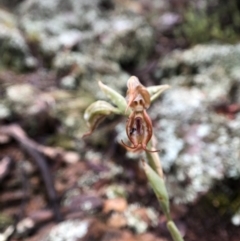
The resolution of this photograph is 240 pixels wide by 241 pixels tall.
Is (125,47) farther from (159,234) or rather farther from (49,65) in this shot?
(159,234)

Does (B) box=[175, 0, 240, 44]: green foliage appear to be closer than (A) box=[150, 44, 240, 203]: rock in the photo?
No

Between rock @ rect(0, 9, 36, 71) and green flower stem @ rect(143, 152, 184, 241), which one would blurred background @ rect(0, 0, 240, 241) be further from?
green flower stem @ rect(143, 152, 184, 241)

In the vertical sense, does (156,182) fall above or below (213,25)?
below

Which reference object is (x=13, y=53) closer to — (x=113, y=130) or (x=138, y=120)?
(x=113, y=130)

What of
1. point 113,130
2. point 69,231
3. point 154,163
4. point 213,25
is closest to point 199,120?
point 113,130

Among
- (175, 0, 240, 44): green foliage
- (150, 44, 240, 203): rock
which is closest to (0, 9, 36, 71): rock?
(150, 44, 240, 203): rock

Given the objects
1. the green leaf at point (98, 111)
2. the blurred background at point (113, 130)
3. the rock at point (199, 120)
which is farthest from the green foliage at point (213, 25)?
the green leaf at point (98, 111)

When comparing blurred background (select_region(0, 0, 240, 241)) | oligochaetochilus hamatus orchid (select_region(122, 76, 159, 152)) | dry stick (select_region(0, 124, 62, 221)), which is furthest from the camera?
dry stick (select_region(0, 124, 62, 221))
